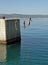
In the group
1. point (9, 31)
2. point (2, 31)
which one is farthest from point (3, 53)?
point (9, 31)

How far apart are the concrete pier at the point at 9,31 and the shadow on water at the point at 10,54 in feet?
3.73

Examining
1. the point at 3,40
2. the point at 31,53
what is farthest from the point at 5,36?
the point at 31,53

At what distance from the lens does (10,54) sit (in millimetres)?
31016

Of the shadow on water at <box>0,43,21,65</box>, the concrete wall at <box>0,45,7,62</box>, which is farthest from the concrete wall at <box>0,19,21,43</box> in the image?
the shadow on water at <box>0,43,21,65</box>

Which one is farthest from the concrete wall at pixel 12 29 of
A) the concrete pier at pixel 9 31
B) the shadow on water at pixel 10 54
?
the shadow on water at pixel 10 54

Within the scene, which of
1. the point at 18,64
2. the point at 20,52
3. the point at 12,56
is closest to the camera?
the point at 18,64

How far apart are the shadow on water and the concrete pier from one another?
3.73 ft

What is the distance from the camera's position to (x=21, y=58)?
93.8 ft

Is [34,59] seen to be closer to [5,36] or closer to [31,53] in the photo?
[31,53]

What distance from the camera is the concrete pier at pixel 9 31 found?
36.2 metres

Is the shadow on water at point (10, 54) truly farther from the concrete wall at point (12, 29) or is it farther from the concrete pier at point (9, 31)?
the concrete wall at point (12, 29)

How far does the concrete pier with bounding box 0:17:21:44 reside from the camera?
3619cm

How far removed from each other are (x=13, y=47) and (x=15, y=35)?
354 cm

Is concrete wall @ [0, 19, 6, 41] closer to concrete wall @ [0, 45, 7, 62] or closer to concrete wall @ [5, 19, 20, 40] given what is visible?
concrete wall @ [5, 19, 20, 40]
